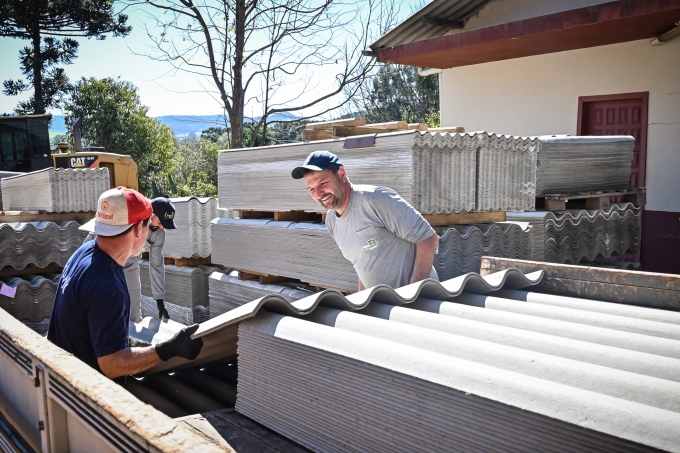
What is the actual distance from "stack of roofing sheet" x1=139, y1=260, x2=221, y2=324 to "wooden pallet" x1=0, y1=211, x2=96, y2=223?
1280mm

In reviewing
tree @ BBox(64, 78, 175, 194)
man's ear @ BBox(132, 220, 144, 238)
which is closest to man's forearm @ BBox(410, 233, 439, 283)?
man's ear @ BBox(132, 220, 144, 238)

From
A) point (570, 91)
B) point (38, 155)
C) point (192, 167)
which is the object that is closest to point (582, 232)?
point (570, 91)

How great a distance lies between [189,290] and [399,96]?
26247 mm

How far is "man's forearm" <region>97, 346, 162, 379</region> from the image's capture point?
2.58m

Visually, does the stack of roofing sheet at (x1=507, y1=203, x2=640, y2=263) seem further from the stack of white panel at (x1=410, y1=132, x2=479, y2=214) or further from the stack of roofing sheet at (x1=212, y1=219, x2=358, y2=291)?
the stack of roofing sheet at (x1=212, y1=219, x2=358, y2=291)

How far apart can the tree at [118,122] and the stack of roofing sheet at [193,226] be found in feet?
72.9

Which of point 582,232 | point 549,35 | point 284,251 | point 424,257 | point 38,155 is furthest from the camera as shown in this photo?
point 38,155

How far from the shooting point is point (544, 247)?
5215 millimetres

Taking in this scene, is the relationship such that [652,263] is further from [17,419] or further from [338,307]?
[17,419]

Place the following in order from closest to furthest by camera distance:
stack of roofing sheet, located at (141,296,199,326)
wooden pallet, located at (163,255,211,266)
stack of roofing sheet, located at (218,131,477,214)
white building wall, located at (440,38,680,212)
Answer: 1. stack of roofing sheet, located at (218,131,477,214)
2. stack of roofing sheet, located at (141,296,199,326)
3. wooden pallet, located at (163,255,211,266)
4. white building wall, located at (440,38,680,212)

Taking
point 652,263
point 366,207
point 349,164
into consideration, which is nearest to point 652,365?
point 366,207

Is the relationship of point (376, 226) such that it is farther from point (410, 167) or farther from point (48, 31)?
point (48, 31)

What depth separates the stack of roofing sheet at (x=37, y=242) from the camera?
21.7ft

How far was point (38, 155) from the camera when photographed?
51.8ft
